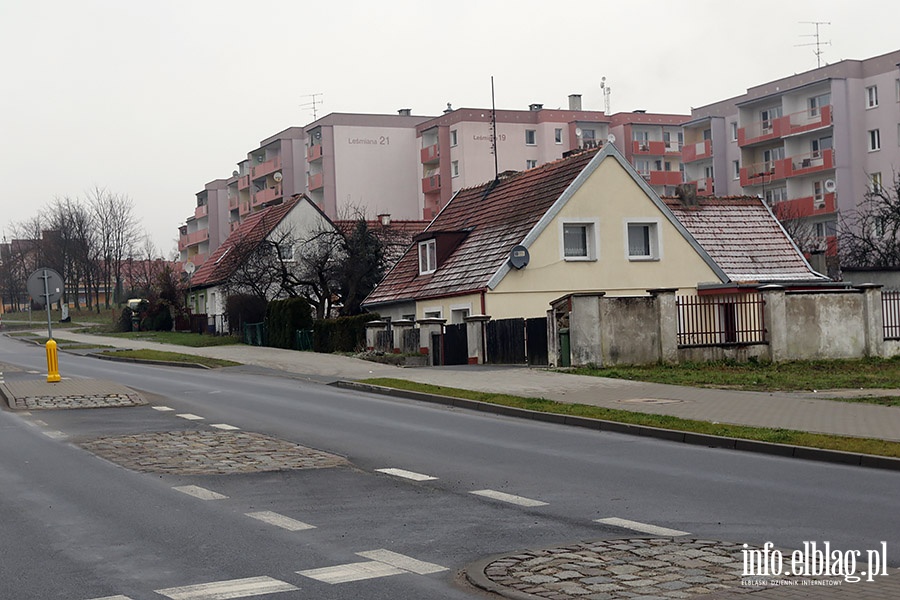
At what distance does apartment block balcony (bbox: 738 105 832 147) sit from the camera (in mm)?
70500

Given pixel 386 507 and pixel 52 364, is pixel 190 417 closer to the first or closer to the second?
pixel 52 364

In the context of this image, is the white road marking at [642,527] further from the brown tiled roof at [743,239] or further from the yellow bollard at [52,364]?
the brown tiled roof at [743,239]

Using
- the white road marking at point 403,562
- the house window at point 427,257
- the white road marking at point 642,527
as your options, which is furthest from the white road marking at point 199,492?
the house window at point 427,257

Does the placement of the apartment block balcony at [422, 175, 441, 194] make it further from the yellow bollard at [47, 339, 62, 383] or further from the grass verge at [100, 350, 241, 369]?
the yellow bollard at [47, 339, 62, 383]

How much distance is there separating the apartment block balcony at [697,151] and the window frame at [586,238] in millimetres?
48633

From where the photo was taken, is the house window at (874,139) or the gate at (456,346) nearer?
the gate at (456,346)

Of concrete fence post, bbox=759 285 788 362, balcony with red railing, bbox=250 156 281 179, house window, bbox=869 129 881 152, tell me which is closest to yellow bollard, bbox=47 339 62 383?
concrete fence post, bbox=759 285 788 362

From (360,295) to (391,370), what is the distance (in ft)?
62.6

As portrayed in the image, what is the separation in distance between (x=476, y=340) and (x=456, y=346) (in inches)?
37.1

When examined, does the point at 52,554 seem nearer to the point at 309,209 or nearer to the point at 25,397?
the point at 25,397

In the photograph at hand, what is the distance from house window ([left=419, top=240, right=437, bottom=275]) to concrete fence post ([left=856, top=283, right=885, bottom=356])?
1595 cm

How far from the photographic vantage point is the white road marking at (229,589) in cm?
693

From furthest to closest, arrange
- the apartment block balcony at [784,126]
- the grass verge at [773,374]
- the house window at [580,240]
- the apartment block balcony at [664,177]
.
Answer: the apartment block balcony at [664,177]
the apartment block balcony at [784,126]
the house window at [580,240]
the grass verge at [773,374]

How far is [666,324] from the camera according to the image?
94.7ft
